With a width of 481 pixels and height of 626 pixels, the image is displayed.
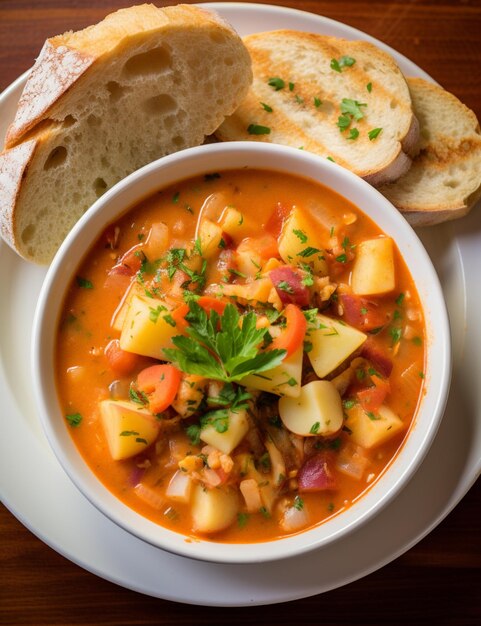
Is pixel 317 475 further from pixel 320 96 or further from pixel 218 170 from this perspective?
pixel 320 96

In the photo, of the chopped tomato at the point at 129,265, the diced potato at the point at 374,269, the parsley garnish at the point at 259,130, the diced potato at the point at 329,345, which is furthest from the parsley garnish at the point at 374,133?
the chopped tomato at the point at 129,265

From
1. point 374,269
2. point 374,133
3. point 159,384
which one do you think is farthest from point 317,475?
point 374,133

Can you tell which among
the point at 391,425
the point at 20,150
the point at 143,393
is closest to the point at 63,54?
the point at 20,150

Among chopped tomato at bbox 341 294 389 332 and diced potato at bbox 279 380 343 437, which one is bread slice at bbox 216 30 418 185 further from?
diced potato at bbox 279 380 343 437

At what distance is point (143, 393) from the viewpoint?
3.28 metres

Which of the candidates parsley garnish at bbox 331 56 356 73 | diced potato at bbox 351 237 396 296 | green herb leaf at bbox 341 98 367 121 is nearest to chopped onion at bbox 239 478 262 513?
diced potato at bbox 351 237 396 296

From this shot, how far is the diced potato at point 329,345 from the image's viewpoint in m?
3.23

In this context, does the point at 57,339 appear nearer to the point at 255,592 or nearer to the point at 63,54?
the point at 63,54

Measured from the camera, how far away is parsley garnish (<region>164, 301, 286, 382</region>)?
303 cm

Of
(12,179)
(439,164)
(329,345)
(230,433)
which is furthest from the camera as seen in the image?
(439,164)

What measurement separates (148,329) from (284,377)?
643 millimetres

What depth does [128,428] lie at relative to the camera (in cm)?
318

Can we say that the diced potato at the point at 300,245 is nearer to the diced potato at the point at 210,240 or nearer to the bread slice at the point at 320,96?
the diced potato at the point at 210,240

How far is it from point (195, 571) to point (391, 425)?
1.24 m
